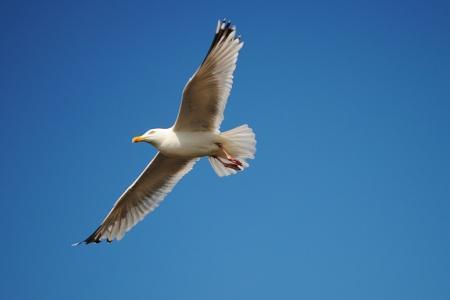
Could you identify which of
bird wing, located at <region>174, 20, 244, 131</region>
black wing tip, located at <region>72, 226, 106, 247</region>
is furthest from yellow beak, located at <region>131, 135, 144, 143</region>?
black wing tip, located at <region>72, 226, 106, 247</region>

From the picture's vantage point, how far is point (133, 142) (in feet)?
26.4

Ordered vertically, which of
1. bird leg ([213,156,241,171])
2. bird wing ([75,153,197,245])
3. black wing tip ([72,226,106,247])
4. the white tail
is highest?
the white tail

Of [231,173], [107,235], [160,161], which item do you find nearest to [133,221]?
[107,235]

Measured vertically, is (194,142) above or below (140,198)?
above

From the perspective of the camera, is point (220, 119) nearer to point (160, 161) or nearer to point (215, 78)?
point (215, 78)

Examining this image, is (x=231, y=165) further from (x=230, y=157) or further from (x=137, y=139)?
(x=137, y=139)

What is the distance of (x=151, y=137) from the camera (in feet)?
26.0

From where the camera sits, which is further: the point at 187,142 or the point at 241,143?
the point at 241,143

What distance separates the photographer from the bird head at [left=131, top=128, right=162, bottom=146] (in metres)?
7.90

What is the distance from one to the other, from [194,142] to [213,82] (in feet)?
2.89

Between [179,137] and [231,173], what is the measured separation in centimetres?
105

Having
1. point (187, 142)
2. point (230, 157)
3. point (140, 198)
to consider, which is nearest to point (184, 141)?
point (187, 142)

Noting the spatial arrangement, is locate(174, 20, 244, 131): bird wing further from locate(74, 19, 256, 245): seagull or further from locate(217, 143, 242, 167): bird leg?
locate(217, 143, 242, 167): bird leg

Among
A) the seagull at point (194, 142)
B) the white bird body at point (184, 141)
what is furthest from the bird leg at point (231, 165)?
the white bird body at point (184, 141)
